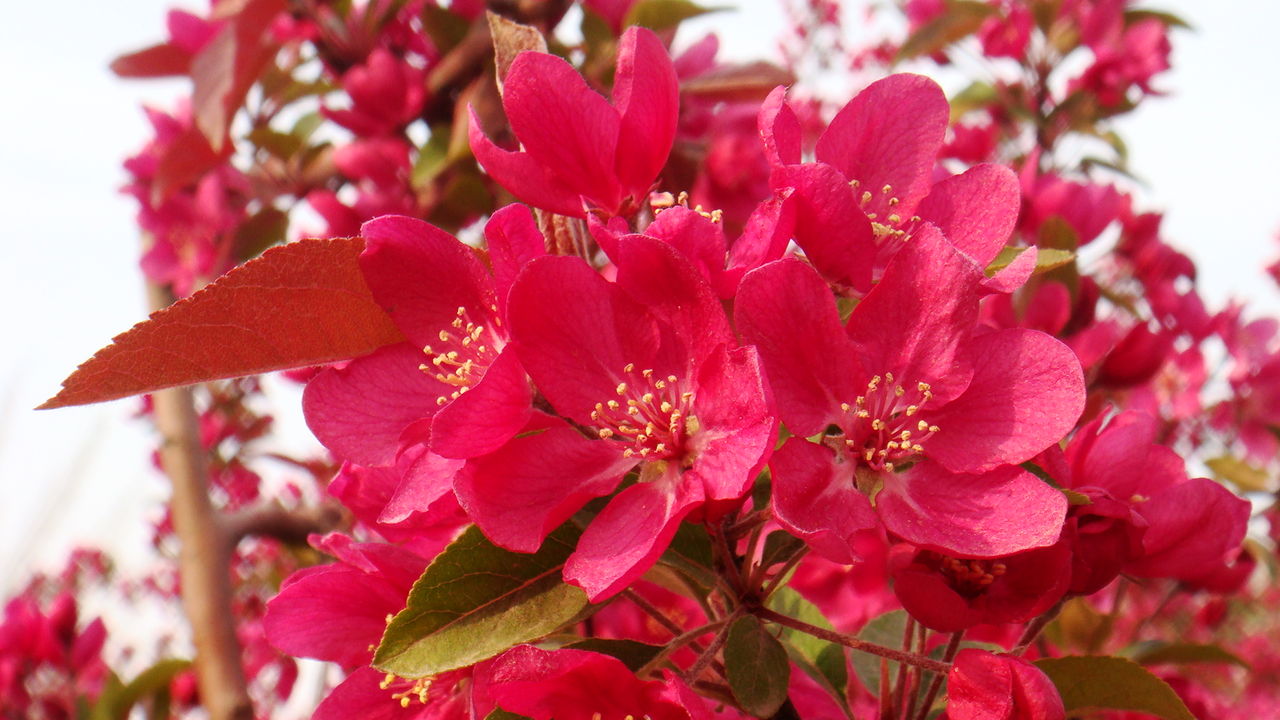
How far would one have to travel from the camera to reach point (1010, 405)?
0.79 metres

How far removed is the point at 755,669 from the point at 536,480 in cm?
23

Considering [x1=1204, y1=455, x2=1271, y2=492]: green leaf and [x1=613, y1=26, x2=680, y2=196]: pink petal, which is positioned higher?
[x1=613, y1=26, x2=680, y2=196]: pink petal

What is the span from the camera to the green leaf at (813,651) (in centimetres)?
105

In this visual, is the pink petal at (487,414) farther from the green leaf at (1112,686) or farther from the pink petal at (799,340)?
the green leaf at (1112,686)

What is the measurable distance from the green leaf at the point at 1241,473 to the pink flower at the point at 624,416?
2.16 meters

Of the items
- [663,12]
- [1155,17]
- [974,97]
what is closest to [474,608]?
[663,12]

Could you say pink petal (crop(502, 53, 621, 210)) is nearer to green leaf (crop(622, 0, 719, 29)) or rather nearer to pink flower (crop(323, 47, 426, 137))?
green leaf (crop(622, 0, 719, 29))

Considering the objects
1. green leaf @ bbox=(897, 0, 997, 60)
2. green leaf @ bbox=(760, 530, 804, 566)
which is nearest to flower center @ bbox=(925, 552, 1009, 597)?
green leaf @ bbox=(760, 530, 804, 566)

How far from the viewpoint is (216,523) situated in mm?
2121

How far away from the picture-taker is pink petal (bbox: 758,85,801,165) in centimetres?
80

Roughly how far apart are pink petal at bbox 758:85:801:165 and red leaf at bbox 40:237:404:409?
334mm

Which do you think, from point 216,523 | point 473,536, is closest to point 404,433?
point 473,536

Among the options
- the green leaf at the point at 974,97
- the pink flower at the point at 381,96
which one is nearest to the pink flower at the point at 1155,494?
the pink flower at the point at 381,96

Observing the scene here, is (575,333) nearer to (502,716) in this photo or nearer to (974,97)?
(502,716)
